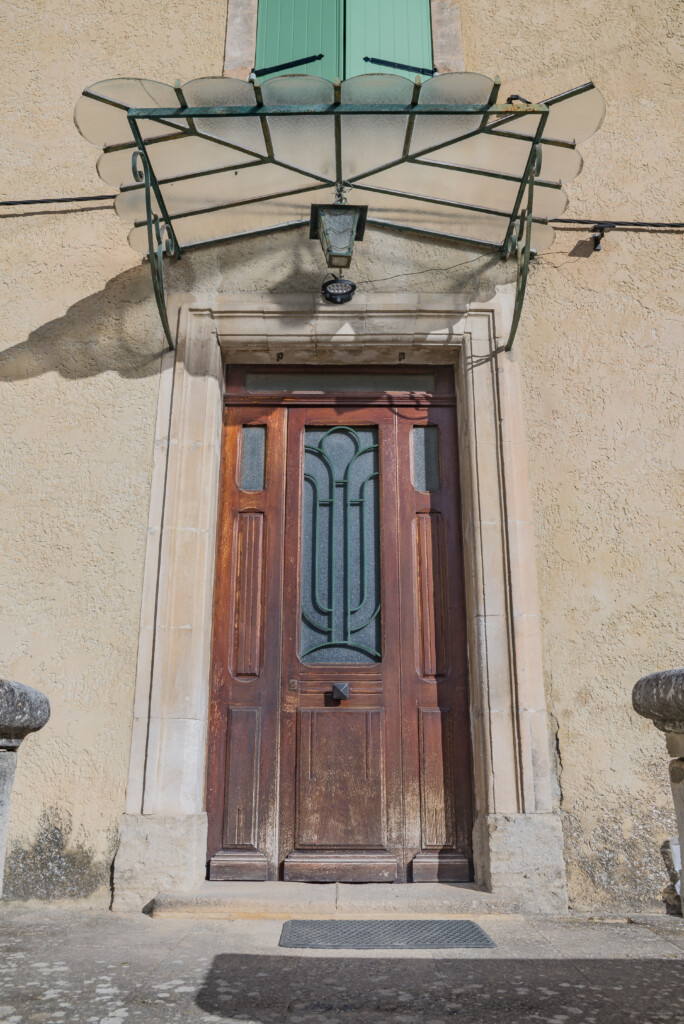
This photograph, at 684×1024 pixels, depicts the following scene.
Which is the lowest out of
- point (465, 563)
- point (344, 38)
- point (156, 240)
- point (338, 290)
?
point (465, 563)

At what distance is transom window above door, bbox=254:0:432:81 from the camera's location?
4875 millimetres

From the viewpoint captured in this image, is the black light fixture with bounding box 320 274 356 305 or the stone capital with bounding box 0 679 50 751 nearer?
the stone capital with bounding box 0 679 50 751

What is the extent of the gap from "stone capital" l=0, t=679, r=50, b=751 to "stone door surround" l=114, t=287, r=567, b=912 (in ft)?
5.72

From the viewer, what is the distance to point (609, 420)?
13.8 ft

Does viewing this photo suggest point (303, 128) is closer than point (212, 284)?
Yes

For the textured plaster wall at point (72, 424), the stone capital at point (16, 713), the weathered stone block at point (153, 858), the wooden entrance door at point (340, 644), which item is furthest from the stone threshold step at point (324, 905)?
the stone capital at point (16, 713)

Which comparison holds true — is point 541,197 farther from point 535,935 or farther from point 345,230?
point 535,935

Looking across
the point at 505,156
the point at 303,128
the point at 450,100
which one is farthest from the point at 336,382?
the point at 450,100

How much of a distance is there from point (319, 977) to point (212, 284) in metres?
3.45

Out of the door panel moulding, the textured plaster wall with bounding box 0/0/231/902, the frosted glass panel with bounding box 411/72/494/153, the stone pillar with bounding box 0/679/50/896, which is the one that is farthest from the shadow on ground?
the door panel moulding

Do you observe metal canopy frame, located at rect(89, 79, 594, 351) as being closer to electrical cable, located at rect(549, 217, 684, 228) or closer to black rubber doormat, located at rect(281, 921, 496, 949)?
electrical cable, located at rect(549, 217, 684, 228)

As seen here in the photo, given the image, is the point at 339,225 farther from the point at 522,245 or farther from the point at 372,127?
the point at 522,245

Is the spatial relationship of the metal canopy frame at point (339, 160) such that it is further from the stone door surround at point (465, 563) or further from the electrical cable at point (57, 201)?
the electrical cable at point (57, 201)

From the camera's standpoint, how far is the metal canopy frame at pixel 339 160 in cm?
340
